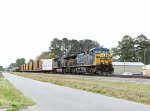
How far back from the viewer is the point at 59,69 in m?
76.8

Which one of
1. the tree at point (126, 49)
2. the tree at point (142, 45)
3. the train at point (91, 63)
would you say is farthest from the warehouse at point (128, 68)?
the train at point (91, 63)

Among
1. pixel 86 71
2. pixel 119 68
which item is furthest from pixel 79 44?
pixel 86 71

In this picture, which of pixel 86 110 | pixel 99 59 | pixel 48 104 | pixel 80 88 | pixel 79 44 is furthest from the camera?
pixel 79 44

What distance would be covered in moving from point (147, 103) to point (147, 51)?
146m

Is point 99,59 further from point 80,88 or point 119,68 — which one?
point 119,68

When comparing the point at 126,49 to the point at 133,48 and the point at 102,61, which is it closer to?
the point at 133,48

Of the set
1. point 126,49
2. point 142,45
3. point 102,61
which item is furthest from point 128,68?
point 102,61

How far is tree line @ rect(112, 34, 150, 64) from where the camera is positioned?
16100 cm

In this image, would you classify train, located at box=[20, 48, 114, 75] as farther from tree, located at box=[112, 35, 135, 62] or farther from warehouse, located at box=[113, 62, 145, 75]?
tree, located at box=[112, 35, 135, 62]

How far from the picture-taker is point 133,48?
6388 inches

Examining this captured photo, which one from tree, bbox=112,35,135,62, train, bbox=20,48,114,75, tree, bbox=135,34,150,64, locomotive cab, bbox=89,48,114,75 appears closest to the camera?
locomotive cab, bbox=89,48,114,75

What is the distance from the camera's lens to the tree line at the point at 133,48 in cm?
16100

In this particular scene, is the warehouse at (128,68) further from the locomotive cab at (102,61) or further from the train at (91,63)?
the locomotive cab at (102,61)

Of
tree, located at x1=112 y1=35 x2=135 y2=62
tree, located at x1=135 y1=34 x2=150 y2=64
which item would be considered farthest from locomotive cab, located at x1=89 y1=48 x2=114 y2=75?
tree, located at x1=135 y1=34 x2=150 y2=64
